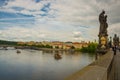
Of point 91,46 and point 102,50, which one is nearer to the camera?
point 102,50

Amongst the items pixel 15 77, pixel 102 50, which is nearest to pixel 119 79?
pixel 102 50

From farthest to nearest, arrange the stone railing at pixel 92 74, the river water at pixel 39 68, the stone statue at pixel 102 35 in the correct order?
the river water at pixel 39 68, the stone statue at pixel 102 35, the stone railing at pixel 92 74

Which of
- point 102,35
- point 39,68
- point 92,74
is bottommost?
point 39,68

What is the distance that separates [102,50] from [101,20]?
3.88 m

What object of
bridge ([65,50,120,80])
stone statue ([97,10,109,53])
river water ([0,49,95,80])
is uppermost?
stone statue ([97,10,109,53])

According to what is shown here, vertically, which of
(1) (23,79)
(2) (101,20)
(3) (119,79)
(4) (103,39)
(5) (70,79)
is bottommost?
(1) (23,79)

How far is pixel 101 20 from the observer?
877 inches

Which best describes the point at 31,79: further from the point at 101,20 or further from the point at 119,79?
the point at 119,79

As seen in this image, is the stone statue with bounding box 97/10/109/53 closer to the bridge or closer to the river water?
the bridge

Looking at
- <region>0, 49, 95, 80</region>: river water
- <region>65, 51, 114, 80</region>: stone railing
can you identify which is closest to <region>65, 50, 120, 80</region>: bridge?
<region>65, 51, 114, 80</region>: stone railing

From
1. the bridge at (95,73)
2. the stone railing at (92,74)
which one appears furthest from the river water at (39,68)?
the stone railing at (92,74)

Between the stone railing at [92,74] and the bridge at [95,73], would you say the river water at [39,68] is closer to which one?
the bridge at [95,73]

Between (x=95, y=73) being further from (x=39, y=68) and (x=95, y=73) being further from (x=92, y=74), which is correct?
(x=39, y=68)

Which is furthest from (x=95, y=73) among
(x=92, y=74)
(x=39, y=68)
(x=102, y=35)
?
(x=39, y=68)
